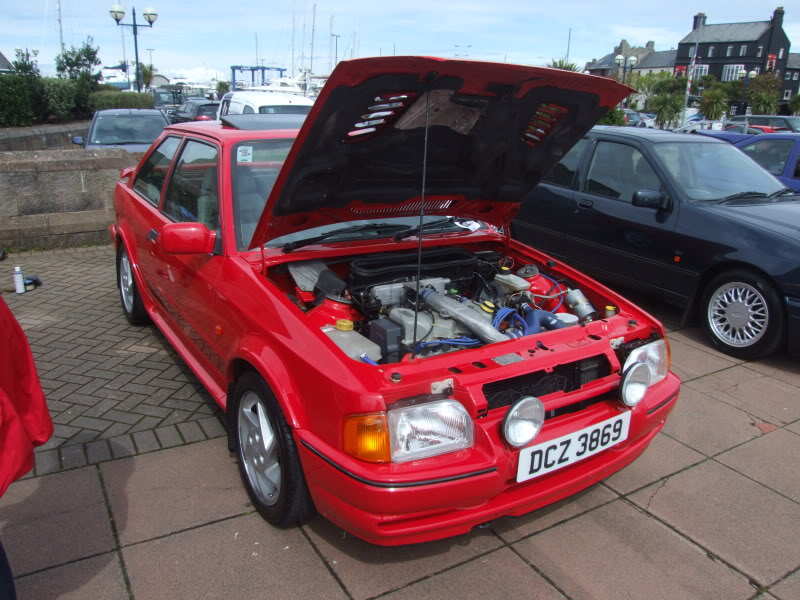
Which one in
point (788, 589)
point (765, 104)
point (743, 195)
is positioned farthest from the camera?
point (765, 104)

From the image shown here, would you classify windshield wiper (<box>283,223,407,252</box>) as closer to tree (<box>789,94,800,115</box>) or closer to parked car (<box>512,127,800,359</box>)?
parked car (<box>512,127,800,359</box>)

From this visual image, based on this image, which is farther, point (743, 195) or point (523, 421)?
point (743, 195)

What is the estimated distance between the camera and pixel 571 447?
99.1 inches

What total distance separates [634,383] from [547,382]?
1.31 ft

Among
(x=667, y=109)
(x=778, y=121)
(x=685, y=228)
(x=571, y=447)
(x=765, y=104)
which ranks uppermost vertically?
(x=765, y=104)

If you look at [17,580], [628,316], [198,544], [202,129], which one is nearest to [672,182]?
[628,316]

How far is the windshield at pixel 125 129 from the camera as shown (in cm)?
1085

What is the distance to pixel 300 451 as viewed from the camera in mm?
2439

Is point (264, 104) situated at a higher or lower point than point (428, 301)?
higher

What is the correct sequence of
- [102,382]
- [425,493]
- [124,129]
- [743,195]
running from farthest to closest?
[124,129] → [743,195] → [102,382] → [425,493]

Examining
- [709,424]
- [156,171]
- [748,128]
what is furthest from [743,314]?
[748,128]

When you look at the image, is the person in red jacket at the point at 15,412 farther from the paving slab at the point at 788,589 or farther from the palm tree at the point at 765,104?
the palm tree at the point at 765,104

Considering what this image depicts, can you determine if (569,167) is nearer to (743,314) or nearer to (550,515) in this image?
(743,314)

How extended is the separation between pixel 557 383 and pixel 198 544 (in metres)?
1.68
